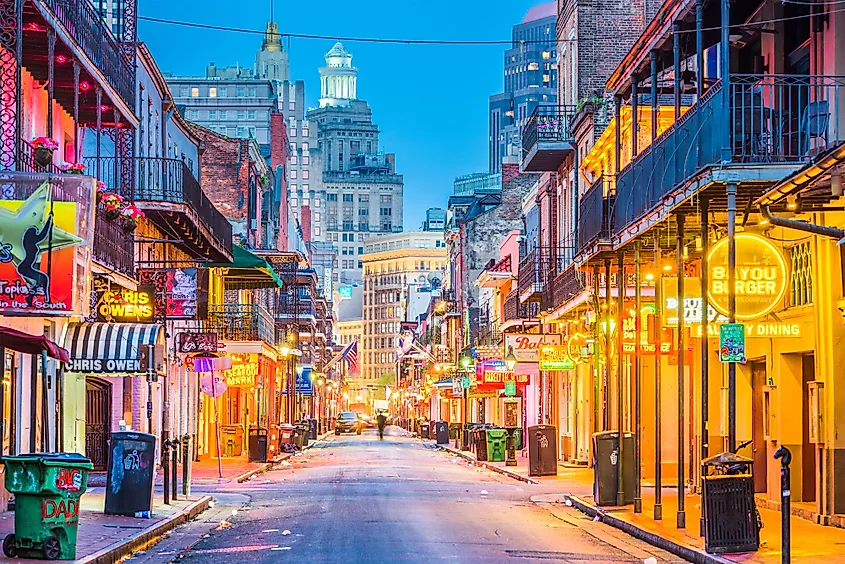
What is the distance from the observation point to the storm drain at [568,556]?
55.7ft

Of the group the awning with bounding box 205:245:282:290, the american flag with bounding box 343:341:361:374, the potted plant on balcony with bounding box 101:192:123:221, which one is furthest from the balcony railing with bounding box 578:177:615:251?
the american flag with bounding box 343:341:361:374

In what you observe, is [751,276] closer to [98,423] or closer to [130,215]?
[130,215]

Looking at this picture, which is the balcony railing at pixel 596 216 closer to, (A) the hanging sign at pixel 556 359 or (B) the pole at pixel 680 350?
(B) the pole at pixel 680 350

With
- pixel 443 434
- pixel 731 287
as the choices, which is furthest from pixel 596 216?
pixel 443 434

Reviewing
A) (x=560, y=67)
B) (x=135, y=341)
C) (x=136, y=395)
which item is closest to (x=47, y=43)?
(x=135, y=341)

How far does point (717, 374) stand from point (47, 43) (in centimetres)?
1366

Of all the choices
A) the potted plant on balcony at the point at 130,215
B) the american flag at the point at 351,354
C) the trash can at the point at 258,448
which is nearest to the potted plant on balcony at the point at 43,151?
the potted plant on balcony at the point at 130,215

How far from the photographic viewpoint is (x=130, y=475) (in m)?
21.6

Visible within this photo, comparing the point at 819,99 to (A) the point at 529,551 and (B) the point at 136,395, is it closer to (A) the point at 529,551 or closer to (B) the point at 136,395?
(A) the point at 529,551

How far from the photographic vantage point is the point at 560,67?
172 ft

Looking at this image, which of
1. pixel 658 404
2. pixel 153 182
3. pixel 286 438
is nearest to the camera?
pixel 658 404

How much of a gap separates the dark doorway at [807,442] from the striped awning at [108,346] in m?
10.4

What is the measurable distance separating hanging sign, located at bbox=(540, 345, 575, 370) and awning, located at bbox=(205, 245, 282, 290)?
8.54 meters

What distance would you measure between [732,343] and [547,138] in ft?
97.1
